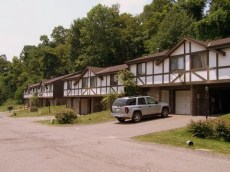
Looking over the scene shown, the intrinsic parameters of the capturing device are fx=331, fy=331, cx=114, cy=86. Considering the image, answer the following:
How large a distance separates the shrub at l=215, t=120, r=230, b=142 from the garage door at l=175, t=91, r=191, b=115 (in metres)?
13.6

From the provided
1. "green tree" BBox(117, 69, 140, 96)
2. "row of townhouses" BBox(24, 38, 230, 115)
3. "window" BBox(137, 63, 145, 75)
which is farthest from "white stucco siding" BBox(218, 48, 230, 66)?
"green tree" BBox(117, 69, 140, 96)

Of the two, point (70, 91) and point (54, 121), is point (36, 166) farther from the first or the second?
point (70, 91)

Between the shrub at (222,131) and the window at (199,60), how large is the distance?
1107 centimetres

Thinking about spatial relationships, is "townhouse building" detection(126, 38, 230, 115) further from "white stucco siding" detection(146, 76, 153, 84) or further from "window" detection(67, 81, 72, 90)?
"window" detection(67, 81, 72, 90)

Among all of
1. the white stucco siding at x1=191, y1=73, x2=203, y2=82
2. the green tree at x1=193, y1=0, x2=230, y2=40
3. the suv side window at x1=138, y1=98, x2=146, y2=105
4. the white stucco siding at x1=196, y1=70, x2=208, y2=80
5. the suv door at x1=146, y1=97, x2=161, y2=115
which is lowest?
the suv door at x1=146, y1=97, x2=161, y2=115

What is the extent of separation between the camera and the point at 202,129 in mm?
17391

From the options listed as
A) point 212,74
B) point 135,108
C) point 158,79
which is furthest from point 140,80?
point 212,74

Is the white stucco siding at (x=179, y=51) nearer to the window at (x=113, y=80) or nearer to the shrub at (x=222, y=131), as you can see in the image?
the window at (x=113, y=80)

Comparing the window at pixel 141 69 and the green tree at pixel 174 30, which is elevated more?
the green tree at pixel 174 30

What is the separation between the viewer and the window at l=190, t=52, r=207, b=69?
89.2ft

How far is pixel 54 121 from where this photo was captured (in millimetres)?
31281

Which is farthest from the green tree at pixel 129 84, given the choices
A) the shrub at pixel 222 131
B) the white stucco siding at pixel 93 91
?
the shrub at pixel 222 131

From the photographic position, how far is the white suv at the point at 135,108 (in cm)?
2566

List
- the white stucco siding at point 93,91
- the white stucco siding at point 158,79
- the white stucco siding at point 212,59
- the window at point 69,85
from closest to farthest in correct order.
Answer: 1. the white stucco siding at point 212,59
2. the white stucco siding at point 158,79
3. the white stucco siding at point 93,91
4. the window at point 69,85
